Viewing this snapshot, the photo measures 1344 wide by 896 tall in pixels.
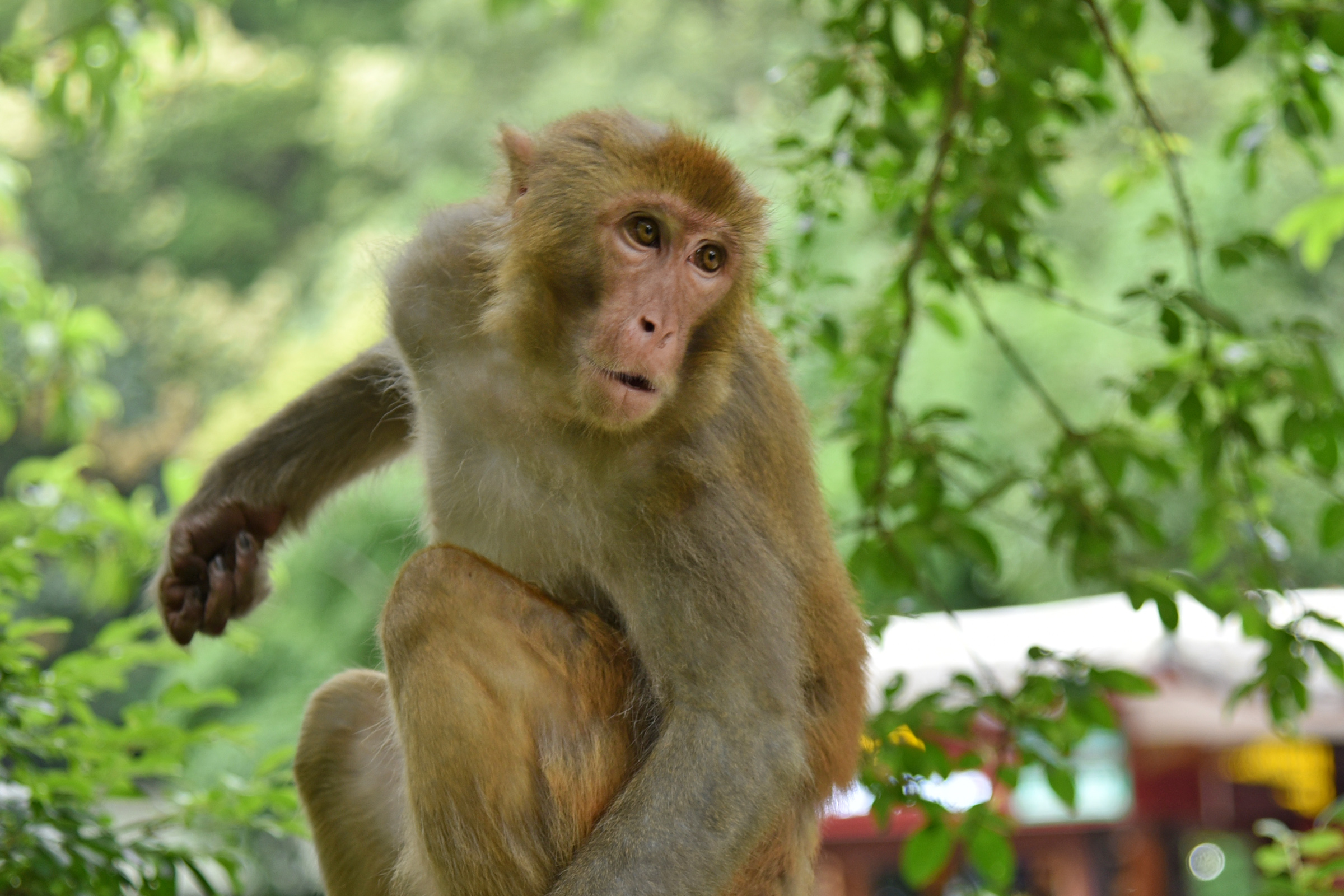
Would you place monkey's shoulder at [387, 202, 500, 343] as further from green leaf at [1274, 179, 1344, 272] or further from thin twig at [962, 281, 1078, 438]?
green leaf at [1274, 179, 1344, 272]

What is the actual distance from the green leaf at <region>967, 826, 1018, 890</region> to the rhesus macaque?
2.48 ft

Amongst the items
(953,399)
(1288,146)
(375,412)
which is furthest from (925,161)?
(953,399)

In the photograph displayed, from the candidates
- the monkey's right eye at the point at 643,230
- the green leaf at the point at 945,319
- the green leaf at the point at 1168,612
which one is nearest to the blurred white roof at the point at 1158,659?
the green leaf at the point at 945,319

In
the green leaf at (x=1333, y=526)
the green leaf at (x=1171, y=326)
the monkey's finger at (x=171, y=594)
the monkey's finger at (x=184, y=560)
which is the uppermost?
the monkey's finger at (x=184, y=560)

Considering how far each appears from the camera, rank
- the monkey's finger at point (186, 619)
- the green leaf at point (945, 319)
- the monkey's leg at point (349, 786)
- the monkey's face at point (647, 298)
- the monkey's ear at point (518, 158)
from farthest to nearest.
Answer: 1. the green leaf at point (945, 319)
2. the monkey's finger at point (186, 619)
3. the monkey's leg at point (349, 786)
4. the monkey's ear at point (518, 158)
5. the monkey's face at point (647, 298)

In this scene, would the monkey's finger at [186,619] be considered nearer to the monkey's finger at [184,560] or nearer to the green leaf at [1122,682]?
the monkey's finger at [184,560]

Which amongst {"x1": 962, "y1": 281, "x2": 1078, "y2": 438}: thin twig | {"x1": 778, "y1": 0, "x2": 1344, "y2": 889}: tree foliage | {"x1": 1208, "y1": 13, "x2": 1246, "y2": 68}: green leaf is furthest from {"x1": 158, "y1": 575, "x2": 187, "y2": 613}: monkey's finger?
{"x1": 1208, "y1": 13, "x2": 1246, "y2": 68}: green leaf

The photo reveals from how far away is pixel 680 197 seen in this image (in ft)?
8.23

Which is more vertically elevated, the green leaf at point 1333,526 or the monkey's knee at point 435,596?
the monkey's knee at point 435,596

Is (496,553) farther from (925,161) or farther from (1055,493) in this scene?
(925,161)

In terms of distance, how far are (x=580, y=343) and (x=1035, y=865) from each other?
37.9ft

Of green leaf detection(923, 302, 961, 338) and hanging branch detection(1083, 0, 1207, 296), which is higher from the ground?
hanging branch detection(1083, 0, 1207, 296)

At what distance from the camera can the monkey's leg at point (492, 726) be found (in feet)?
7.40

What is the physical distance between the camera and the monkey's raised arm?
9.62ft
